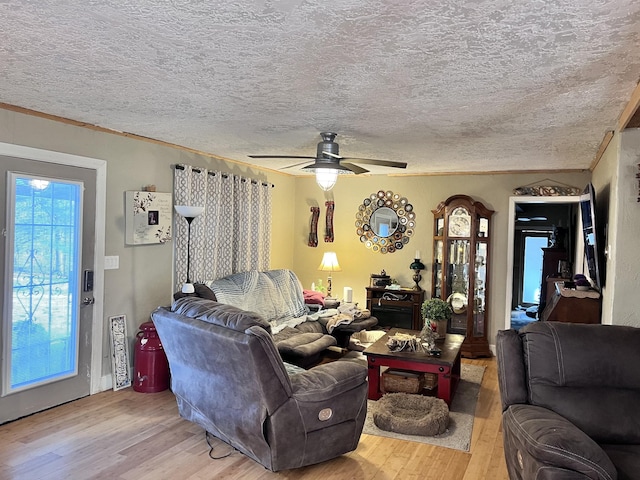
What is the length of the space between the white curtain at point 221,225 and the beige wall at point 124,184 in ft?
0.50

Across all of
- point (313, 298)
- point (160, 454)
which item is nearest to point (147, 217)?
point (160, 454)

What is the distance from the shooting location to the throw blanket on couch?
515 centimetres

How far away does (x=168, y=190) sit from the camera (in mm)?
4980

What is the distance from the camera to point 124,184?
4500 millimetres

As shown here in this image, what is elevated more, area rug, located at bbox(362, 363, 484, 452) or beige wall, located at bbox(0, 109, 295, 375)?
beige wall, located at bbox(0, 109, 295, 375)

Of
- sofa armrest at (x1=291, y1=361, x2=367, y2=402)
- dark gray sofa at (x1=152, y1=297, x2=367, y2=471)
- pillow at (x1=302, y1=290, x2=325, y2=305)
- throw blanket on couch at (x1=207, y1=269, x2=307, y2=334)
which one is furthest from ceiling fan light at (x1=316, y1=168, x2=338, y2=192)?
pillow at (x1=302, y1=290, x2=325, y2=305)

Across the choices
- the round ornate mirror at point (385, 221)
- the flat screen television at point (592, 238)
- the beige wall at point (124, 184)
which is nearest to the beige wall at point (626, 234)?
the flat screen television at point (592, 238)

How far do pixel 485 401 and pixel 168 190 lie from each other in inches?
142

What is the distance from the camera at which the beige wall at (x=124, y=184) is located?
3852mm

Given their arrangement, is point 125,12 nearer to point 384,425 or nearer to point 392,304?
point 384,425

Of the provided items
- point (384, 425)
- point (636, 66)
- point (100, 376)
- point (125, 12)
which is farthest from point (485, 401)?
point (125, 12)

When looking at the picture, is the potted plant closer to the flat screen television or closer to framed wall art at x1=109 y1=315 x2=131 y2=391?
the flat screen television

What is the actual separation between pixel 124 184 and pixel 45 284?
1118 mm

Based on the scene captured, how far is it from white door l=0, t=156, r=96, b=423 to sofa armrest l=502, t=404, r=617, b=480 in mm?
3380
